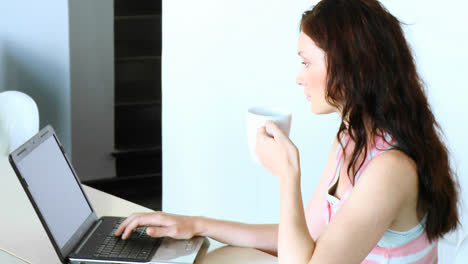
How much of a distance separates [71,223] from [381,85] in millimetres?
720

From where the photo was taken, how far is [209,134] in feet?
9.29

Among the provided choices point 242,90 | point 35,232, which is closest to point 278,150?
point 35,232

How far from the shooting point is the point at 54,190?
1.39m

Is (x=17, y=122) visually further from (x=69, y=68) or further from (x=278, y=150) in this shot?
(x=278, y=150)

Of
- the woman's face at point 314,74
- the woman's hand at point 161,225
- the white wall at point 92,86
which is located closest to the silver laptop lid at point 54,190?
the woman's hand at point 161,225

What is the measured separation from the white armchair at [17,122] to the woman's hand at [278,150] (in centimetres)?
139

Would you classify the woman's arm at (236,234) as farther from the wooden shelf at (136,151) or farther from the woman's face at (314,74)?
the wooden shelf at (136,151)

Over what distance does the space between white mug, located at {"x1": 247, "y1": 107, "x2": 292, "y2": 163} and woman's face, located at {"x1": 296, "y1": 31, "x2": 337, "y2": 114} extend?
74 millimetres

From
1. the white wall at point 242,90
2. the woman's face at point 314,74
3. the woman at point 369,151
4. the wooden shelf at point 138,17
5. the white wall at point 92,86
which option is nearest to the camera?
the woman at point 369,151

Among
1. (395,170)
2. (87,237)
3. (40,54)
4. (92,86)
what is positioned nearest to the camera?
(395,170)

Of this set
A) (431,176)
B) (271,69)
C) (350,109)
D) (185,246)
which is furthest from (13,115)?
(431,176)

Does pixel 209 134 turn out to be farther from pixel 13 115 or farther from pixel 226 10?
pixel 13 115

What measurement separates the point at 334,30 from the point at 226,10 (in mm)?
1374

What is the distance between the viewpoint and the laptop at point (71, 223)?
130 centimetres
